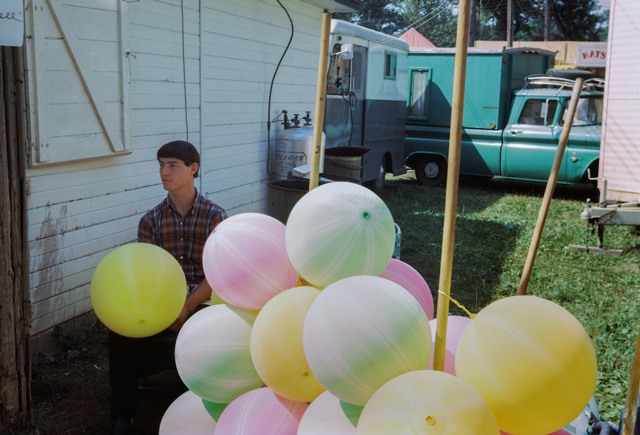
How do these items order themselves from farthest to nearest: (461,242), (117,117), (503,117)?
(503,117)
(461,242)
(117,117)

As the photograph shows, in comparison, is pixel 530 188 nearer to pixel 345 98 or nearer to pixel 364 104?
pixel 364 104

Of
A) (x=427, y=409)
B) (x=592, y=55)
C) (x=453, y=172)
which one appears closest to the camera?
(x=427, y=409)

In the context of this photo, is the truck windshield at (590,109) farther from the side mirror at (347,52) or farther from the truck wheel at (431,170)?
the side mirror at (347,52)

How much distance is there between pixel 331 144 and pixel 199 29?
422cm

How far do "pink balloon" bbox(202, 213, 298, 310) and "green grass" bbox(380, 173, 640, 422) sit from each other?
2660 mm

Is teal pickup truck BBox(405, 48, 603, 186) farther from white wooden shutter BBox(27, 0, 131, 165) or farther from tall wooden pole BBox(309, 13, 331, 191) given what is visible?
tall wooden pole BBox(309, 13, 331, 191)

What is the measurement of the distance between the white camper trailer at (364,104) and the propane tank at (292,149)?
1472 millimetres

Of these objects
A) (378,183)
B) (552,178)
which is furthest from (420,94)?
(552,178)

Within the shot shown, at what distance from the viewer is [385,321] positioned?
196 centimetres

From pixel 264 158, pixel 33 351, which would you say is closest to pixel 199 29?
pixel 264 158

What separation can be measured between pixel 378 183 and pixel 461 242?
4124 millimetres

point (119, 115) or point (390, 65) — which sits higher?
point (390, 65)

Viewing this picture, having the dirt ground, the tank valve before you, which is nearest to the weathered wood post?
the dirt ground

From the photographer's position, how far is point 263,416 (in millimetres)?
2305
